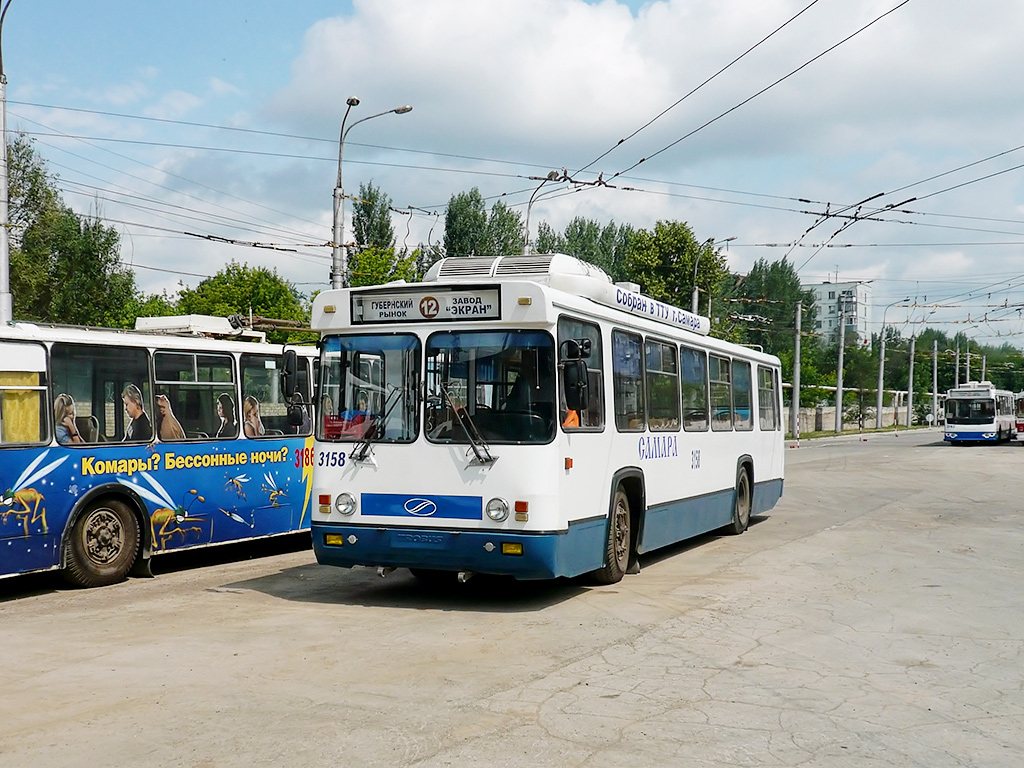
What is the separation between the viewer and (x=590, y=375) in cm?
1073

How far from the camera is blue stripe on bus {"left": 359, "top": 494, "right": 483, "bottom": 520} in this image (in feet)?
32.3

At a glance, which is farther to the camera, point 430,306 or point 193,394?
point 193,394

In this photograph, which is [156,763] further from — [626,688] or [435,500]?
[435,500]

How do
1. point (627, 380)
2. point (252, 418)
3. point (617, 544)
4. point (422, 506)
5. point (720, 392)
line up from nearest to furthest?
point (422, 506), point (617, 544), point (627, 380), point (252, 418), point (720, 392)

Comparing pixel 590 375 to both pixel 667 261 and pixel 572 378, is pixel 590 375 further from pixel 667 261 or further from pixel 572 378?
pixel 667 261

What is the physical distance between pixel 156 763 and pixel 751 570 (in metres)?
8.40

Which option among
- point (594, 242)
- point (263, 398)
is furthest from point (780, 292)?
point (263, 398)

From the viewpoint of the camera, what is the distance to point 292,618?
958 centimetres

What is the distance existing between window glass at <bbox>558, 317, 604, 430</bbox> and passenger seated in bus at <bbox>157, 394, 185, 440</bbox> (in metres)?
5.03

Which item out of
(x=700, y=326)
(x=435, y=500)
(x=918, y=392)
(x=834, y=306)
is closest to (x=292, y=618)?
(x=435, y=500)

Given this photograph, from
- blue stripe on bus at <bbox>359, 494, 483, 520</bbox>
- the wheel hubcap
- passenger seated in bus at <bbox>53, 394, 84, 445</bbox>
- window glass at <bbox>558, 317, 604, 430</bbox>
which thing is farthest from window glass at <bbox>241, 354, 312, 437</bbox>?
window glass at <bbox>558, 317, 604, 430</bbox>

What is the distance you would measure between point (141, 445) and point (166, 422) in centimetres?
48

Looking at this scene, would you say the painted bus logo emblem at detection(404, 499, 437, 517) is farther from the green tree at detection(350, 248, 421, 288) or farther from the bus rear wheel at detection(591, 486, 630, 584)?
the green tree at detection(350, 248, 421, 288)

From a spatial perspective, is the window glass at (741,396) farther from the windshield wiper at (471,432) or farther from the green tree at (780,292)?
the green tree at (780,292)
